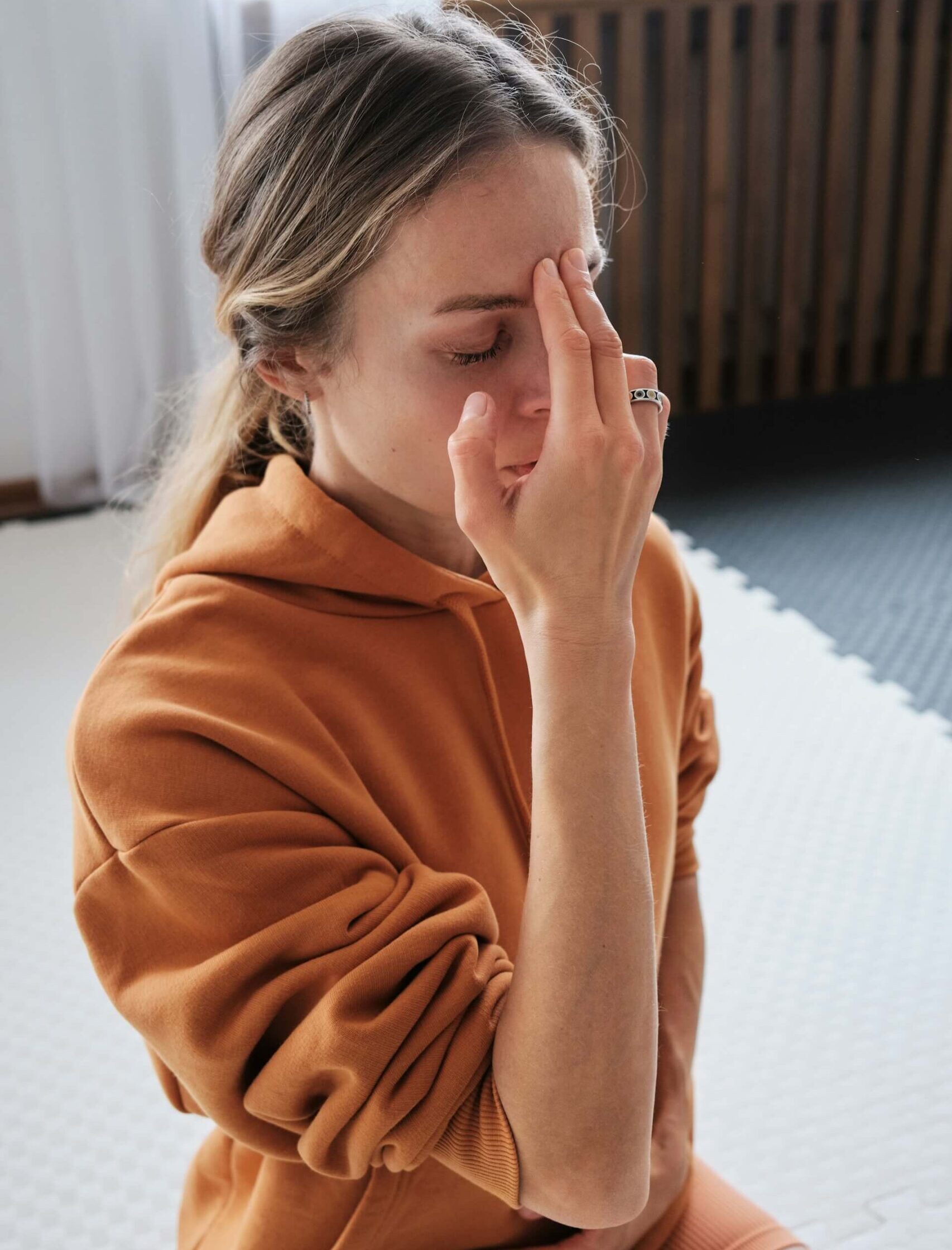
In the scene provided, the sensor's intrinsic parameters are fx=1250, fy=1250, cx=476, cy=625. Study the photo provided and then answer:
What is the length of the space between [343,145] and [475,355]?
0.15 metres

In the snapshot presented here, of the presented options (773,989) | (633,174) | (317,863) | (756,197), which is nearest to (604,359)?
(317,863)

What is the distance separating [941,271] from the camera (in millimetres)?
3375

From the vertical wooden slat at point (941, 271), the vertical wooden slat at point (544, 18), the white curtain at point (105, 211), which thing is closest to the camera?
the white curtain at point (105, 211)

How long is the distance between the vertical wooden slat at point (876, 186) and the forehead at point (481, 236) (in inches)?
108

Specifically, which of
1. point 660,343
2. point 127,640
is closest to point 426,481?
point 127,640

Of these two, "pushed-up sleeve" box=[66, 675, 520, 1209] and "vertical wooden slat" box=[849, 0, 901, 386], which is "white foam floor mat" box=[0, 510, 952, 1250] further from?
"vertical wooden slat" box=[849, 0, 901, 386]

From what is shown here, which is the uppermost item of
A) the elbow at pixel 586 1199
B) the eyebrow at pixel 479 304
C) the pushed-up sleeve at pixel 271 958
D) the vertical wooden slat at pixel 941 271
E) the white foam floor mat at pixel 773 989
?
the eyebrow at pixel 479 304

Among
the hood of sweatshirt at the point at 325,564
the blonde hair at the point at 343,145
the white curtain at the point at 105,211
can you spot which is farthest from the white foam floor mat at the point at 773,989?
the white curtain at the point at 105,211

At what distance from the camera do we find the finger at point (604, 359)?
71 centimetres

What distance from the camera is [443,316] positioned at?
0.75 m

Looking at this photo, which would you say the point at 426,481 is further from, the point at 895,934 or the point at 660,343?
the point at 660,343

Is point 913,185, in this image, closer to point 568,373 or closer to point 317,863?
point 568,373

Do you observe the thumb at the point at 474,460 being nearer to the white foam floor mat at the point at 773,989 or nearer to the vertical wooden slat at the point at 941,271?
the white foam floor mat at the point at 773,989

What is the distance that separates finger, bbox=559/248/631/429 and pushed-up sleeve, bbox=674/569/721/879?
344 mm
